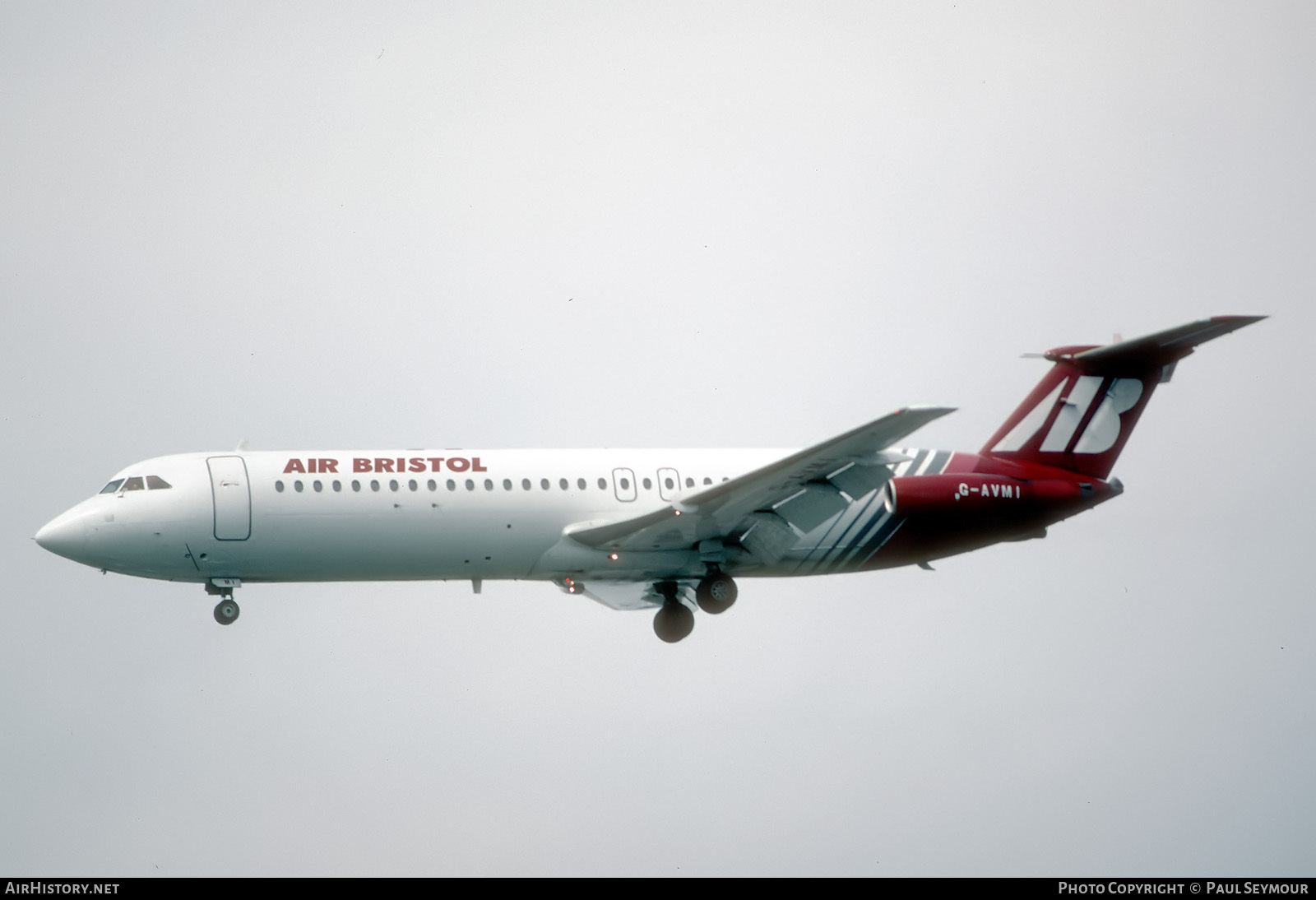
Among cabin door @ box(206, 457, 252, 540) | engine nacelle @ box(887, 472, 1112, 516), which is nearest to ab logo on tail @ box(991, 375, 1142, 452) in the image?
engine nacelle @ box(887, 472, 1112, 516)

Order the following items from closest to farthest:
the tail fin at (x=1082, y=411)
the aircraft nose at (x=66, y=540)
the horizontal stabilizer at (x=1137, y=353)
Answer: the aircraft nose at (x=66, y=540) → the horizontal stabilizer at (x=1137, y=353) → the tail fin at (x=1082, y=411)

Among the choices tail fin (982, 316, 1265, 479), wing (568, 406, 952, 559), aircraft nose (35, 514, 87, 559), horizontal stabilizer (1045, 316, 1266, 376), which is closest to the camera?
wing (568, 406, 952, 559)

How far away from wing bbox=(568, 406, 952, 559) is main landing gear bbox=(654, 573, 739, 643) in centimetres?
122

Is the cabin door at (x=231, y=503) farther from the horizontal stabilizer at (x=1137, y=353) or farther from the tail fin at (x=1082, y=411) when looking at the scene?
the horizontal stabilizer at (x=1137, y=353)

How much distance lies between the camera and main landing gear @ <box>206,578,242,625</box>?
35781mm

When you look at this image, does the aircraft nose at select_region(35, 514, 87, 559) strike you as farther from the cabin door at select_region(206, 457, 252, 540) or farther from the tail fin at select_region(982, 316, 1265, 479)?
the tail fin at select_region(982, 316, 1265, 479)

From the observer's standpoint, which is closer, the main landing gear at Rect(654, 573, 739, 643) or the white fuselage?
the white fuselage

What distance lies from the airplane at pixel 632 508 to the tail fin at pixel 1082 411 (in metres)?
0.04

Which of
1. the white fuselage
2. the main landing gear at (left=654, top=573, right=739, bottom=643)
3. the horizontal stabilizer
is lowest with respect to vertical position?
the main landing gear at (left=654, top=573, right=739, bottom=643)

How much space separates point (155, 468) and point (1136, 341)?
74.1 ft

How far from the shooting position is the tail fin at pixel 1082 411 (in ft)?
129

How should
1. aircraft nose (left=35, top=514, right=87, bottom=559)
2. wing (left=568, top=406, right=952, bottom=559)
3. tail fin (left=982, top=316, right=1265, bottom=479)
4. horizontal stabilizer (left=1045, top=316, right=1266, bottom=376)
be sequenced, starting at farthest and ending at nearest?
tail fin (left=982, top=316, right=1265, bottom=479) → horizontal stabilizer (left=1045, top=316, right=1266, bottom=376) → aircraft nose (left=35, top=514, right=87, bottom=559) → wing (left=568, top=406, right=952, bottom=559)

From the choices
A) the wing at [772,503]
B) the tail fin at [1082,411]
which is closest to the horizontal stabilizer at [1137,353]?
the tail fin at [1082,411]
